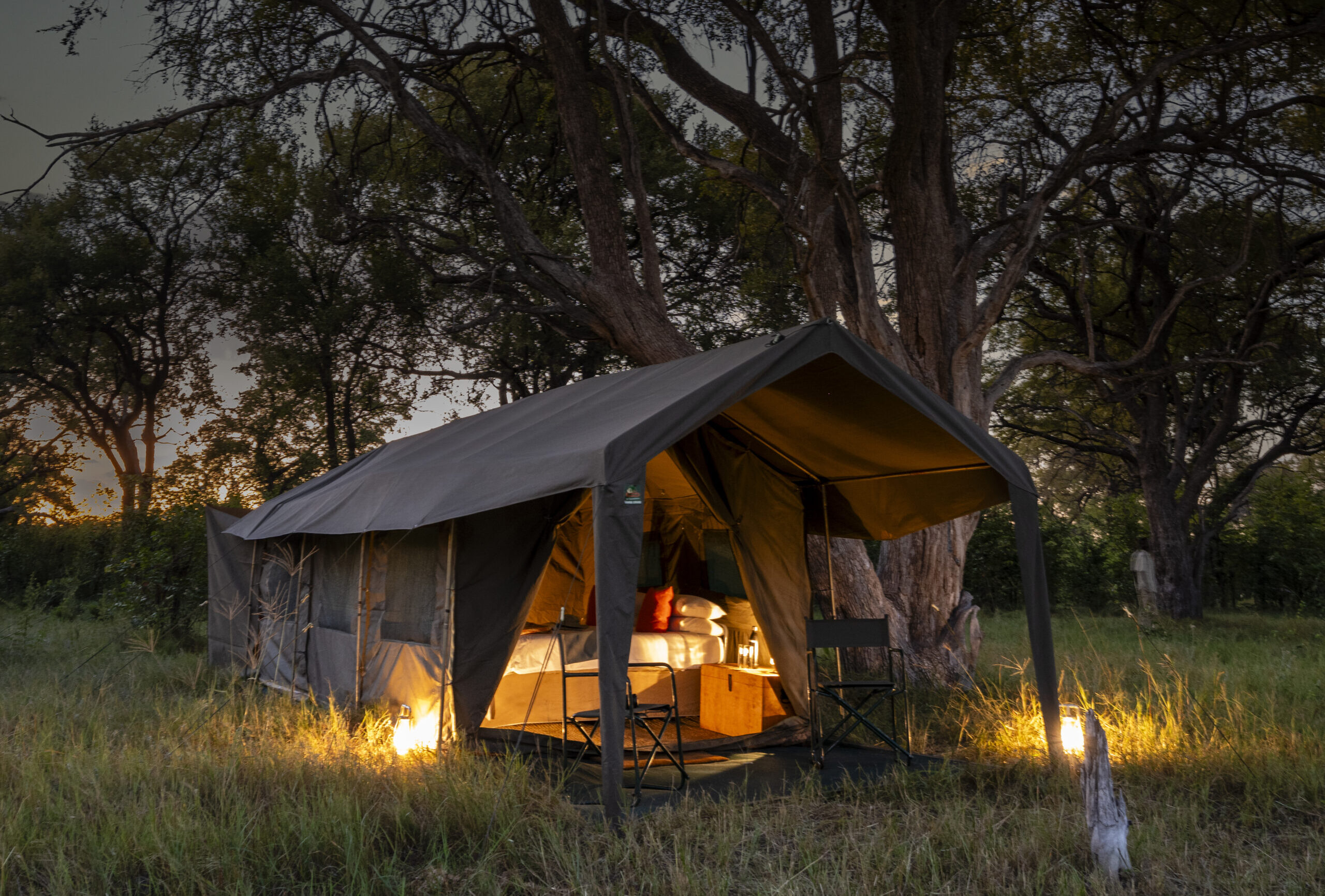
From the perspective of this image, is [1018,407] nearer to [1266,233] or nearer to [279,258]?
[1266,233]

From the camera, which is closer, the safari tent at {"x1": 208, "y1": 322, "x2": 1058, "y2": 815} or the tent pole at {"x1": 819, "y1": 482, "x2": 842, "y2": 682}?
the safari tent at {"x1": 208, "y1": 322, "x2": 1058, "y2": 815}

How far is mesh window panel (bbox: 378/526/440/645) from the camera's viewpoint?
539cm

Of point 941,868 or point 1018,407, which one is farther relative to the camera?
point 1018,407

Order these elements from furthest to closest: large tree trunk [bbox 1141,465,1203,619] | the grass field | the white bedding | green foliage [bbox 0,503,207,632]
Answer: large tree trunk [bbox 1141,465,1203,619], green foliage [bbox 0,503,207,632], the white bedding, the grass field

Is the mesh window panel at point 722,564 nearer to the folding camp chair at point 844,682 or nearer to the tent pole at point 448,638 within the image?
the folding camp chair at point 844,682

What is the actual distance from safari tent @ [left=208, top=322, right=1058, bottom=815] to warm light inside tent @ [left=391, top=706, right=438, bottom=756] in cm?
3

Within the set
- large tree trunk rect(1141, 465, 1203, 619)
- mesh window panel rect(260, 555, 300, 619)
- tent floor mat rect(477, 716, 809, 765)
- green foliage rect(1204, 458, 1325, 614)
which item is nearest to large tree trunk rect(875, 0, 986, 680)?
tent floor mat rect(477, 716, 809, 765)

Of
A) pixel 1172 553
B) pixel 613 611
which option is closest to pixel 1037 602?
pixel 613 611

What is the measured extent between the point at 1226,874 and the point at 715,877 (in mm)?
1738

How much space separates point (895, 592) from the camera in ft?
25.2

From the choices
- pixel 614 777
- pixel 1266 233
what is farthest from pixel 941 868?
pixel 1266 233

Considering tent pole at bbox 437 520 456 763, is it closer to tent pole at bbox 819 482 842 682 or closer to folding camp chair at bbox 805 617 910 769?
folding camp chair at bbox 805 617 910 769

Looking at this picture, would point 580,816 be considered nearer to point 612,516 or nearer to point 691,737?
point 612,516

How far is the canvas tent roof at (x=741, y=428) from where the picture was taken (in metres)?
4.22
